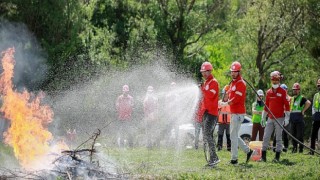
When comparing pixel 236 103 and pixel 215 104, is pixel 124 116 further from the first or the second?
pixel 215 104

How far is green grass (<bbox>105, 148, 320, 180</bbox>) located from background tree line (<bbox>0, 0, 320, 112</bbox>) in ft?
25.7

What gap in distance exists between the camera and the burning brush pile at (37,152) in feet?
30.8

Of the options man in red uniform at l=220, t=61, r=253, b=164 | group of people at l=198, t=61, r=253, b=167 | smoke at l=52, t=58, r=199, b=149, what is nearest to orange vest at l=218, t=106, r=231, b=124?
smoke at l=52, t=58, r=199, b=149

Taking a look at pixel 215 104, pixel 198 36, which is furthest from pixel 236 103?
pixel 198 36

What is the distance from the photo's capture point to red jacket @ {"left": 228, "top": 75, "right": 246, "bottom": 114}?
13.2 meters

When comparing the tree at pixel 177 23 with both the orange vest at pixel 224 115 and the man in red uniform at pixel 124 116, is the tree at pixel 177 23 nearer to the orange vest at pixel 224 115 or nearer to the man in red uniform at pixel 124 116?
the man in red uniform at pixel 124 116

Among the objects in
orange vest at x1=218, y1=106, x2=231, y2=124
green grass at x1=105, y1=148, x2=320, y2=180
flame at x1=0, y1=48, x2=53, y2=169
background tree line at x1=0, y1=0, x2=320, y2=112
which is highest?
background tree line at x1=0, y1=0, x2=320, y2=112

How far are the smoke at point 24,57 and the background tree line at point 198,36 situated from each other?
7.86 ft

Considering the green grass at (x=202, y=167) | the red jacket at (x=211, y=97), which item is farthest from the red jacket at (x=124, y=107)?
the red jacket at (x=211, y=97)

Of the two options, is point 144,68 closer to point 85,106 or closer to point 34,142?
point 85,106

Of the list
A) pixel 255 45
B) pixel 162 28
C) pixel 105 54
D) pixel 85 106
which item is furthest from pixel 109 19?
pixel 85 106

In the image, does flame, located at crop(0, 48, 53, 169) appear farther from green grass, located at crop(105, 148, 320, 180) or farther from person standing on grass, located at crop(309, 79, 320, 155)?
person standing on grass, located at crop(309, 79, 320, 155)

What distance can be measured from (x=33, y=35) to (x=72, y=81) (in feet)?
8.43

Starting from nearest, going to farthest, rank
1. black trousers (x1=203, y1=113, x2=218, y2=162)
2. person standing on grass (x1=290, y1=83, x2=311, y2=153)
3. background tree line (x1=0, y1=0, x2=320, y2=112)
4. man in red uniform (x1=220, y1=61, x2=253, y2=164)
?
black trousers (x1=203, y1=113, x2=218, y2=162) → man in red uniform (x1=220, y1=61, x2=253, y2=164) → person standing on grass (x1=290, y1=83, x2=311, y2=153) → background tree line (x1=0, y1=0, x2=320, y2=112)
